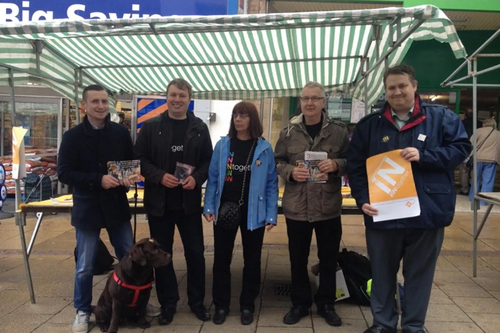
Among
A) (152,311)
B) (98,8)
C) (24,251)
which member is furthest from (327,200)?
(98,8)

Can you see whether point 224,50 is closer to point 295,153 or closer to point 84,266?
point 295,153

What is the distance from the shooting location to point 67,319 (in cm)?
384

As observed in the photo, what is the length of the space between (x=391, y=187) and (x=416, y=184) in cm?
18

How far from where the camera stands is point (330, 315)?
145 inches

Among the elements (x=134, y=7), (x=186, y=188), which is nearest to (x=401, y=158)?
(x=186, y=188)

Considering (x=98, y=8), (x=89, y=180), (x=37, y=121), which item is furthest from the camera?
(x=37, y=121)

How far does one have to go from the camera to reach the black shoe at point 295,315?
12.1 feet

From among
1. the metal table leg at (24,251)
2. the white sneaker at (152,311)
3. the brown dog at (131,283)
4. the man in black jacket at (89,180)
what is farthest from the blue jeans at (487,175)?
the metal table leg at (24,251)

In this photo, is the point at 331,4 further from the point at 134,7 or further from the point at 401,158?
the point at 401,158

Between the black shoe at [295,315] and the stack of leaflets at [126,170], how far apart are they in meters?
1.74

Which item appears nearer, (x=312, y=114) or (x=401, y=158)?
(x=401, y=158)

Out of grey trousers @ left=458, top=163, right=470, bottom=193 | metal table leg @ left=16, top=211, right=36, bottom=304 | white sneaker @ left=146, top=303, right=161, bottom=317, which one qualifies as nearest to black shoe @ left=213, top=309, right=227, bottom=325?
white sneaker @ left=146, top=303, right=161, bottom=317

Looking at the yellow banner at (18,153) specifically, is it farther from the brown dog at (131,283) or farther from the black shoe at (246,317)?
the black shoe at (246,317)

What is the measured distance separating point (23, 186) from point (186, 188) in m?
6.02
